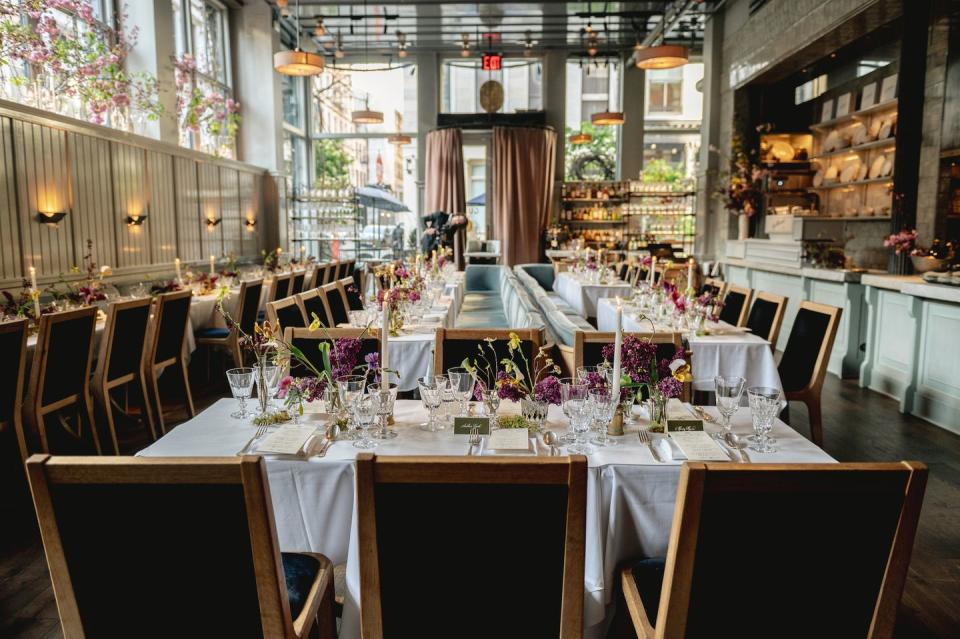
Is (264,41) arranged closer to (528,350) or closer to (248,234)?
(248,234)

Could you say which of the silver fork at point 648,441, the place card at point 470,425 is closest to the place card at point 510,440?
the place card at point 470,425

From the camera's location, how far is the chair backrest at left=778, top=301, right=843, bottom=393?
3.83 meters

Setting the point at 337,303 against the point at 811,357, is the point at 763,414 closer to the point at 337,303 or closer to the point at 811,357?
the point at 811,357

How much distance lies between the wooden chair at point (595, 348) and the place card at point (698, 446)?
81 cm

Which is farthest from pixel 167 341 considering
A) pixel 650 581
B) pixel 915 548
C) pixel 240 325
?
pixel 915 548

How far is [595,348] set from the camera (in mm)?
2912

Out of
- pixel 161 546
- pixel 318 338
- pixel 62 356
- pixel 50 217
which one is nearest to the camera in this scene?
pixel 161 546

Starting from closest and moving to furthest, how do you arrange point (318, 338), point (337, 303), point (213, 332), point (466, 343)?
point (466, 343) < point (318, 338) < point (337, 303) < point (213, 332)

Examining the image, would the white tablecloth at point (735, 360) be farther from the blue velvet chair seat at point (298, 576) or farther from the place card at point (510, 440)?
the blue velvet chair seat at point (298, 576)

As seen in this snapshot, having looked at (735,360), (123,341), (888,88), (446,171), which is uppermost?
(888,88)

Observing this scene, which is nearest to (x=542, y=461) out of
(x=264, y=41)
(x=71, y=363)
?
(x=71, y=363)

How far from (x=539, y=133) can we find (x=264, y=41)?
527 centimetres

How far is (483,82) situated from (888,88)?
8171mm

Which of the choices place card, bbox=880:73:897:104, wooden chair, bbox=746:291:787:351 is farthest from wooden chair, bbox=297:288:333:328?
place card, bbox=880:73:897:104
